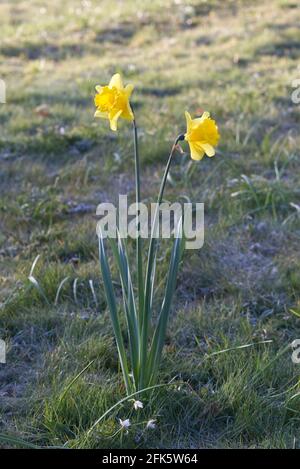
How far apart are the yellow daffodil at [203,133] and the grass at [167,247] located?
75 centimetres

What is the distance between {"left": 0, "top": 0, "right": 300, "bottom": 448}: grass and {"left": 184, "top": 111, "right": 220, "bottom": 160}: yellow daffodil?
750 millimetres

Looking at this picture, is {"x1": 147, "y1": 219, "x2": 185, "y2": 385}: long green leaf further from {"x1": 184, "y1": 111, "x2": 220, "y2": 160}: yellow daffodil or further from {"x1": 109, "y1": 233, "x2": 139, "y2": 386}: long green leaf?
{"x1": 184, "y1": 111, "x2": 220, "y2": 160}: yellow daffodil

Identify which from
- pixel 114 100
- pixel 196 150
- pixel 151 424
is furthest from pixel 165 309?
pixel 114 100

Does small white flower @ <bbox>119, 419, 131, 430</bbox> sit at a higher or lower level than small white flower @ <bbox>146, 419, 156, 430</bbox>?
higher

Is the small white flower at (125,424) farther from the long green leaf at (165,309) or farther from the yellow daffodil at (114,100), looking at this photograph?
the yellow daffodil at (114,100)

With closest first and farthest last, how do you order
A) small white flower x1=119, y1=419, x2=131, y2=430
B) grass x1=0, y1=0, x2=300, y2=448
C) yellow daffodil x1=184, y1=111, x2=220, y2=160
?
1. yellow daffodil x1=184, y1=111, x2=220, y2=160
2. small white flower x1=119, y1=419, x2=131, y2=430
3. grass x1=0, y1=0, x2=300, y2=448

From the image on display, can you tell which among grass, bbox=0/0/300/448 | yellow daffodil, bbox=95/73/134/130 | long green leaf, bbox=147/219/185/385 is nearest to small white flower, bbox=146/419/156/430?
grass, bbox=0/0/300/448

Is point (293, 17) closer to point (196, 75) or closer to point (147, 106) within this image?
point (196, 75)

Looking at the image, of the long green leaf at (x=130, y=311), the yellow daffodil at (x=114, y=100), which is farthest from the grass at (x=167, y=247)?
the yellow daffodil at (x=114, y=100)

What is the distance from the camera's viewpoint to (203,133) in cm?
228

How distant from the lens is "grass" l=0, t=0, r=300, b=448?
8.40ft

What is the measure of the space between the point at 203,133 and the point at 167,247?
4.85 ft

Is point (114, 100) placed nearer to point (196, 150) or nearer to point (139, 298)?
point (196, 150)
